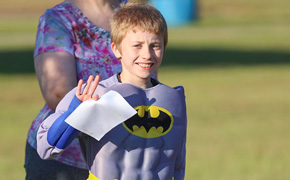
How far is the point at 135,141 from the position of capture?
3.01 metres

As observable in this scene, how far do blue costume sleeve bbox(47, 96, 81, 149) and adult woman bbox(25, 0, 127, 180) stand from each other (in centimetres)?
46

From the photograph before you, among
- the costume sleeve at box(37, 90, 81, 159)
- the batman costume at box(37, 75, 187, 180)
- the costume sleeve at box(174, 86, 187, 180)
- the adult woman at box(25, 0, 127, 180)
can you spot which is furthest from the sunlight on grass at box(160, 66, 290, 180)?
the costume sleeve at box(37, 90, 81, 159)

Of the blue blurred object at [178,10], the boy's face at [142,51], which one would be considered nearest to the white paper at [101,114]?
the boy's face at [142,51]

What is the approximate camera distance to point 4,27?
42.2 m

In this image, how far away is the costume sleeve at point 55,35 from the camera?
3.48 meters

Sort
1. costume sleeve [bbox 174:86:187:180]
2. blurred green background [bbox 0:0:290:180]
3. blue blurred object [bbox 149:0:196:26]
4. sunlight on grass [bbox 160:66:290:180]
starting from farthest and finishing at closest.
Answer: blue blurred object [bbox 149:0:196:26]
blurred green background [bbox 0:0:290:180]
sunlight on grass [bbox 160:66:290:180]
costume sleeve [bbox 174:86:187:180]

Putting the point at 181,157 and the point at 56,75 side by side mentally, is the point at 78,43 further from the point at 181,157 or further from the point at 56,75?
the point at 181,157

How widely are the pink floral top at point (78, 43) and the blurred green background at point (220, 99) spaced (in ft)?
16.8

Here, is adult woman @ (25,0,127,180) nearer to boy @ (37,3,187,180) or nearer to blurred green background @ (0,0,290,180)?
boy @ (37,3,187,180)

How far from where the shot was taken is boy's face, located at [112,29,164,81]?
3039 mm

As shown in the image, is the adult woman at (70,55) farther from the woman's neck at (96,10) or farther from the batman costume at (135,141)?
the batman costume at (135,141)

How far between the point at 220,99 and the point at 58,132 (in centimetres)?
1211

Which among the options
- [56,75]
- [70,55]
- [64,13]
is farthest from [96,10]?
[56,75]

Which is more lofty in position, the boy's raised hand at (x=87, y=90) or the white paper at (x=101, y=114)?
the boy's raised hand at (x=87, y=90)
